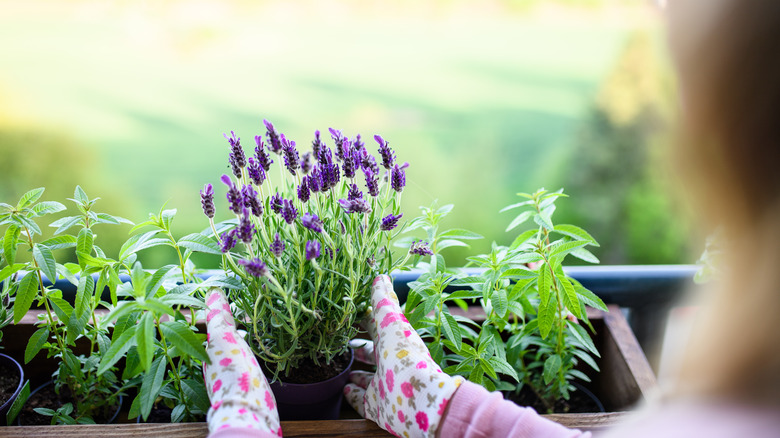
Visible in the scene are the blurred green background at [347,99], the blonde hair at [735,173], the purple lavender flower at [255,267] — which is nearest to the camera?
the blonde hair at [735,173]

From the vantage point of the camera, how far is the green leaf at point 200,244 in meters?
0.89

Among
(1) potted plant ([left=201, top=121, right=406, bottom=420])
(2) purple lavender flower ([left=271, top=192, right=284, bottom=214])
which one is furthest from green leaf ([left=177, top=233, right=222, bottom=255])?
(2) purple lavender flower ([left=271, top=192, right=284, bottom=214])

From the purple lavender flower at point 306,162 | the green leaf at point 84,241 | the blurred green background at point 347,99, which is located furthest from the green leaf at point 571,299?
the blurred green background at point 347,99

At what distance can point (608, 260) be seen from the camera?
253 cm

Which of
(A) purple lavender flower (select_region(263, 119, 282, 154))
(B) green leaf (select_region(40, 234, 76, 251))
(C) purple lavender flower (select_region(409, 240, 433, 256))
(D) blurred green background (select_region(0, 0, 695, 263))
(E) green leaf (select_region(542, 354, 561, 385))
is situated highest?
(D) blurred green background (select_region(0, 0, 695, 263))

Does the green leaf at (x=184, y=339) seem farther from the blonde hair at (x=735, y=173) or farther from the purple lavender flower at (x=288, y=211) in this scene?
the blonde hair at (x=735, y=173)

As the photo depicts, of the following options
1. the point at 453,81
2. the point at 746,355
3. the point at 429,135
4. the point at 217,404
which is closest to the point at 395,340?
the point at 217,404

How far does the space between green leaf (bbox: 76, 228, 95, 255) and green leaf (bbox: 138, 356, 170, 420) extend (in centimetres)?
20

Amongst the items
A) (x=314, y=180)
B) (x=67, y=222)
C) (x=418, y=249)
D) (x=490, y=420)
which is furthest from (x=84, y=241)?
(x=490, y=420)

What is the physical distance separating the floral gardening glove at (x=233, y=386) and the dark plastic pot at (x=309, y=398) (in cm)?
9

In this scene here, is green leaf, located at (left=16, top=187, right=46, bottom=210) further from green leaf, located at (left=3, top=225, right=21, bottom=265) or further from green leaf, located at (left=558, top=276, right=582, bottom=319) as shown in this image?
green leaf, located at (left=558, top=276, right=582, bottom=319)

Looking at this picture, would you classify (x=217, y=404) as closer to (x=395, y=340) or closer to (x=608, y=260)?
(x=395, y=340)

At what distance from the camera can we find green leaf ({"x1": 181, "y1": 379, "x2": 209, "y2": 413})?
2.97 ft

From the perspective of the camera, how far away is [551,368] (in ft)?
3.40
